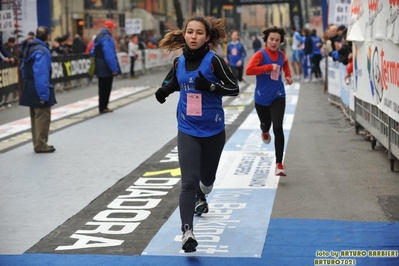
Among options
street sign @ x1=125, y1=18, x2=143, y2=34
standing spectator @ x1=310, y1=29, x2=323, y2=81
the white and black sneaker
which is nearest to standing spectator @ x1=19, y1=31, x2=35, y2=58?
the white and black sneaker

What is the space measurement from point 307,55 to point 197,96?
2280 cm

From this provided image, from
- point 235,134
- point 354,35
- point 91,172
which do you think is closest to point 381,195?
point 91,172

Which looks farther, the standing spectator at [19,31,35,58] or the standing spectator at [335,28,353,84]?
the standing spectator at [335,28,353,84]

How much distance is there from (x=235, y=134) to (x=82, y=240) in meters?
7.81

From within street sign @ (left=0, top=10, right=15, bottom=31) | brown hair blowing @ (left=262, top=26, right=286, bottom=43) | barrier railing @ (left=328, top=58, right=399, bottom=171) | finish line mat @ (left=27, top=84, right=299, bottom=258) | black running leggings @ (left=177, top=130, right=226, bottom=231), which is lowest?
finish line mat @ (left=27, top=84, right=299, bottom=258)

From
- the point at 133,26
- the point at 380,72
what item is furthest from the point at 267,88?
the point at 133,26

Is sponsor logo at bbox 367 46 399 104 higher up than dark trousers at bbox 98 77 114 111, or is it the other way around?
sponsor logo at bbox 367 46 399 104

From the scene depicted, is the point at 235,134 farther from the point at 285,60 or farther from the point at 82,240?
the point at 82,240

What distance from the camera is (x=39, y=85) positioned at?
40.7 ft

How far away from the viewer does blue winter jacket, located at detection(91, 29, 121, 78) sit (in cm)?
1847

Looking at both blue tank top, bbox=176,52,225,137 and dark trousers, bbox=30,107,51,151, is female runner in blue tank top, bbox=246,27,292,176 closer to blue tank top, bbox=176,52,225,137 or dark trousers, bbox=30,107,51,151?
blue tank top, bbox=176,52,225,137

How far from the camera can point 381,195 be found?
891 cm

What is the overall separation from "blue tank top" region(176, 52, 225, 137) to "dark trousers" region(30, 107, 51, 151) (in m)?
6.18

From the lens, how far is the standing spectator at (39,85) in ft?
40.7
